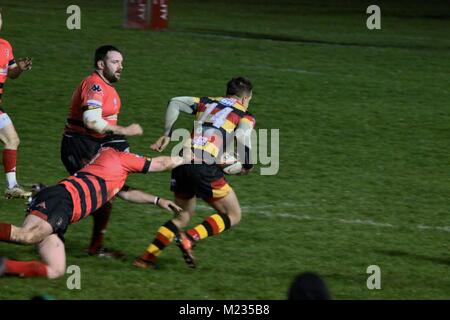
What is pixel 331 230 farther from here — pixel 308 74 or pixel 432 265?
pixel 308 74

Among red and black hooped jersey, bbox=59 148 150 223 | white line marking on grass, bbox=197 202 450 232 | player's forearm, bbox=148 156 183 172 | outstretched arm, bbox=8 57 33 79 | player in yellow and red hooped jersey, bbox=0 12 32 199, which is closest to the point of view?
red and black hooped jersey, bbox=59 148 150 223

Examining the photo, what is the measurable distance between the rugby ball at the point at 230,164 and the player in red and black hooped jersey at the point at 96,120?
3.44 feet

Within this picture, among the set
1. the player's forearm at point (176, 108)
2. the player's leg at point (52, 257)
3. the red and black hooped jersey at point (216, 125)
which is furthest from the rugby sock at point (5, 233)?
the player's forearm at point (176, 108)

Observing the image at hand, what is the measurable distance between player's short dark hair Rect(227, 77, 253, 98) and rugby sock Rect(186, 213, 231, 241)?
1232 mm

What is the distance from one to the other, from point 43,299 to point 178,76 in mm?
15741

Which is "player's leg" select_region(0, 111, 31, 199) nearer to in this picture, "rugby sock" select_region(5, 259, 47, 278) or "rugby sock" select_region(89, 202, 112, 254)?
"rugby sock" select_region(89, 202, 112, 254)

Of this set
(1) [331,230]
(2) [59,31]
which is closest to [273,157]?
(1) [331,230]

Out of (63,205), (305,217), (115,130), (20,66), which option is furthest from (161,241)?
(20,66)

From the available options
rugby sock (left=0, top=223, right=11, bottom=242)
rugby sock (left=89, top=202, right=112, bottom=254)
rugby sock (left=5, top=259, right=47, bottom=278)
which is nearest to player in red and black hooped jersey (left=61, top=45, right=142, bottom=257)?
rugby sock (left=89, top=202, right=112, bottom=254)

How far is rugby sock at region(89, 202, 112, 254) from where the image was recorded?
9641mm

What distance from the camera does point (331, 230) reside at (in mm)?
11031

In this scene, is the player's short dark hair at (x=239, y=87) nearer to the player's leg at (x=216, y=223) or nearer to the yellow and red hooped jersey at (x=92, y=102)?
the player's leg at (x=216, y=223)

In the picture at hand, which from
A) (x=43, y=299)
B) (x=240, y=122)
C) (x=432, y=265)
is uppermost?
(x=240, y=122)

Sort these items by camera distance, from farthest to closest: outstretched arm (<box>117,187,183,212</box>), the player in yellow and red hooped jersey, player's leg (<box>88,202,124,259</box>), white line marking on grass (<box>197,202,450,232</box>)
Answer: the player in yellow and red hooped jersey < white line marking on grass (<box>197,202,450,232</box>) < player's leg (<box>88,202,124,259</box>) < outstretched arm (<box>117,187,183,212</box>)
